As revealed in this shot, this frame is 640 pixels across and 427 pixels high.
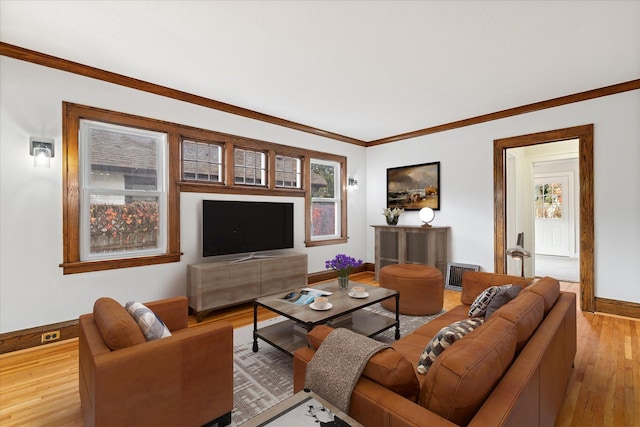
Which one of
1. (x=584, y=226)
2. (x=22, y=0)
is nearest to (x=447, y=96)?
(x=584, y=226)

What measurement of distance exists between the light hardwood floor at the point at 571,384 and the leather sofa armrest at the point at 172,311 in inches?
27.5

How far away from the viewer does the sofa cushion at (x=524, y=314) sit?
1440 millimetres

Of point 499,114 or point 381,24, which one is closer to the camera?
point 381,24

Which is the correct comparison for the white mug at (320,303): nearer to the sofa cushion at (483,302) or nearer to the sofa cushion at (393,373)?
the sofa cushion at (483,302)

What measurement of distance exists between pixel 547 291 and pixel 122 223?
12.9ft

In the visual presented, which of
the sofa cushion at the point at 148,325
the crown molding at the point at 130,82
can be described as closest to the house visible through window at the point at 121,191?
the crown molding at the point at 130,82

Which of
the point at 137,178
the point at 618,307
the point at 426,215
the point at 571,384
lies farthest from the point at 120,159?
the point at 618,307

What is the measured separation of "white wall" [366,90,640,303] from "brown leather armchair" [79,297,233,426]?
14.0ft

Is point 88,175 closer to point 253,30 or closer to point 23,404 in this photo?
point 23,404

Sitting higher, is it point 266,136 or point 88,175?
point 266,136

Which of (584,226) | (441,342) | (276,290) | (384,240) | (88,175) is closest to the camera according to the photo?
(441,342)

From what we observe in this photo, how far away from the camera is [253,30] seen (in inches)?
95.2

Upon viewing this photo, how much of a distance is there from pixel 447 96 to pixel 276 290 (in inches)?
132

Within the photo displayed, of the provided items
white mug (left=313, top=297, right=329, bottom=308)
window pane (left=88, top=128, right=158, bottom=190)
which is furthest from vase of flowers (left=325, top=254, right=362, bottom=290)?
window pane (left=88, top=128, right=158, bottom=190)
